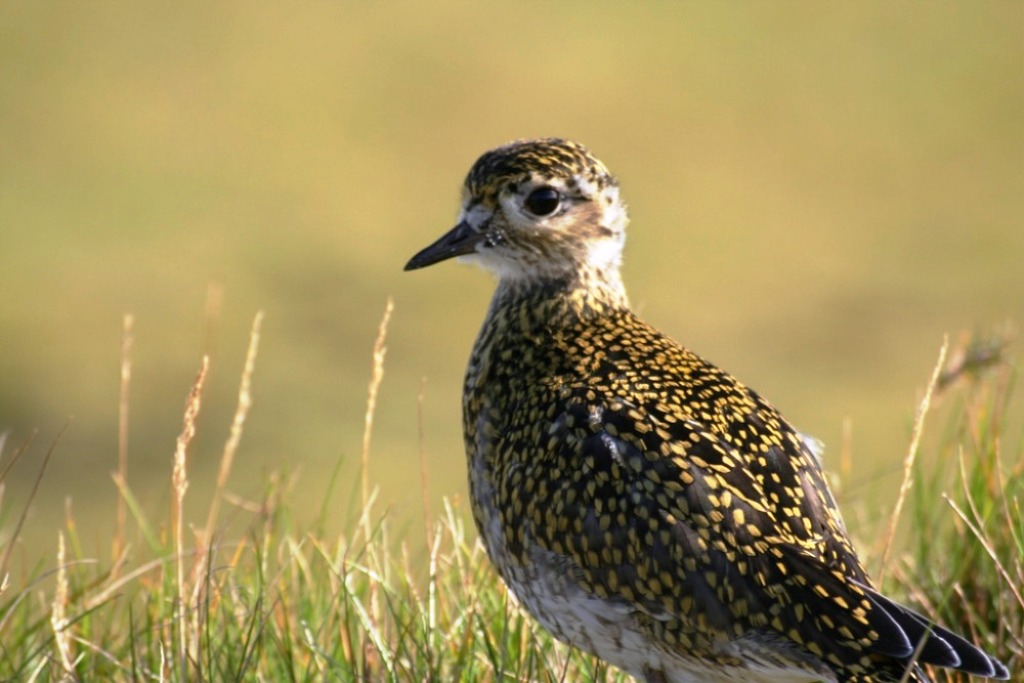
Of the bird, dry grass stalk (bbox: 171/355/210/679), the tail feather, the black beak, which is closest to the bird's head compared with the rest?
the black beak

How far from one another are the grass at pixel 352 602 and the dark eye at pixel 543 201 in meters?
0.56

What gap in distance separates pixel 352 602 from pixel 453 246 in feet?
3.31

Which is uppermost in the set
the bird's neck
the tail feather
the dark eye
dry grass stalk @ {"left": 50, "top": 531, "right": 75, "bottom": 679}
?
the dark eye

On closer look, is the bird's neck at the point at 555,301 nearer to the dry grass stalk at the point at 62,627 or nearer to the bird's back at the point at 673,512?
the bird's back at the point at 673,512

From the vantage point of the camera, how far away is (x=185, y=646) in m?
4.05

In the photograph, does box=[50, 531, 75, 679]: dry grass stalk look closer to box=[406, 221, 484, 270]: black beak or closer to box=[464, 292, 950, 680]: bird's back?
box=[464, 292, 950, 680]: bird's back

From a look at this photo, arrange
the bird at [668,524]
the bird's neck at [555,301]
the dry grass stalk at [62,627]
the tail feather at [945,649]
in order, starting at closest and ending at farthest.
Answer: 1. the tail feather at [945,649]
2. the bird at [668,524]
3. the dry grass stalk at [62,627]
4. the bird's neck at [555,301]

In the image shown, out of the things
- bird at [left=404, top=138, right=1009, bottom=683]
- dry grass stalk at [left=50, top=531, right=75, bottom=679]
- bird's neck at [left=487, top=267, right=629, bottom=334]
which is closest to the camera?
bird at [left=404, top=138, right=1009, bottom=683]

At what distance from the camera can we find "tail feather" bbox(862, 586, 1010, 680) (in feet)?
11.0

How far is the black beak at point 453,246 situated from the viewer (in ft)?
15.4

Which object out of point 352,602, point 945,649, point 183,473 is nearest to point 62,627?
point 183,473

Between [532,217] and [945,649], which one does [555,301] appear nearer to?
[532,217]

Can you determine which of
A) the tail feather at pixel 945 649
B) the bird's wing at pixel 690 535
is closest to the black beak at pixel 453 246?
the bird's wing at pixel 690 535

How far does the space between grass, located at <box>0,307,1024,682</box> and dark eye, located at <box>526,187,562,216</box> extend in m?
0.56
